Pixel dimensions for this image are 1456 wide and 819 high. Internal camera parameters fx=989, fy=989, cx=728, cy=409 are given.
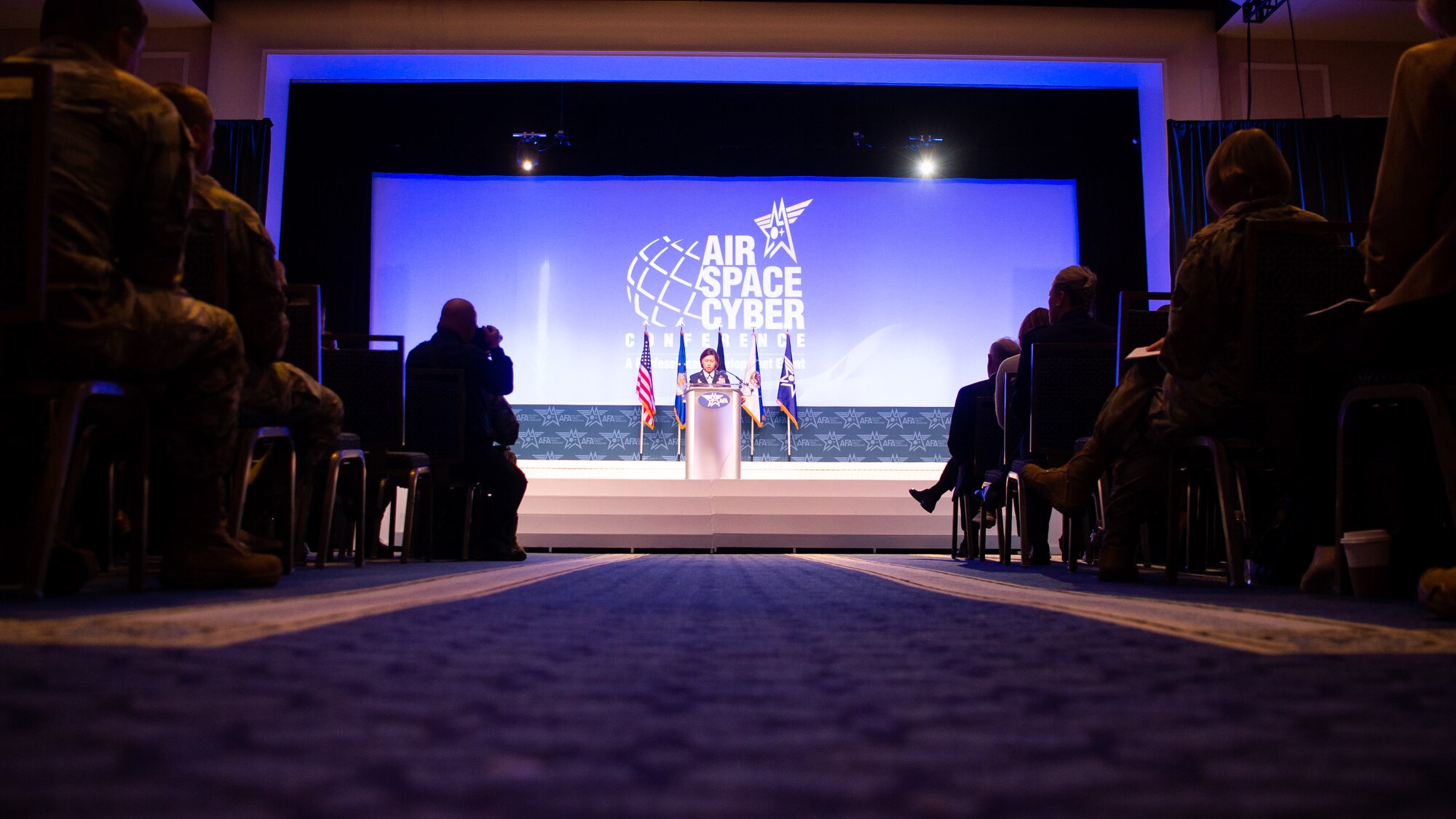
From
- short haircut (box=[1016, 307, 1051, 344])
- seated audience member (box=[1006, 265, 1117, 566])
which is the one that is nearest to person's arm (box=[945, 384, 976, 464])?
short haircut (box=[1016, 307, 1051, 344])

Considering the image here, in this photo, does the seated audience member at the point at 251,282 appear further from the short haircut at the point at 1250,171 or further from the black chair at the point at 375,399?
the short haircut at the point at 1250,171

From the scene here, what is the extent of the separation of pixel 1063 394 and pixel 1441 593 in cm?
198

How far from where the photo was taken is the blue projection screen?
8.05 metres

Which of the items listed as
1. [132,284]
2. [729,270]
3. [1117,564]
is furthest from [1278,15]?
[132,284]

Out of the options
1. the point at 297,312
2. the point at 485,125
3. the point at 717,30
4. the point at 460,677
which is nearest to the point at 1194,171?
the point at 717,30

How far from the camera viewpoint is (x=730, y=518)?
5.79 m

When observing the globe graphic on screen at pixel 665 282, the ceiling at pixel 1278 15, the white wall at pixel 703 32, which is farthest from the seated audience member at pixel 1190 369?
the globe graphic on screen at pixel 665 282

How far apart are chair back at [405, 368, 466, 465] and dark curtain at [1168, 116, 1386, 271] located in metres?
5.17

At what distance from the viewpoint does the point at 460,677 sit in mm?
680

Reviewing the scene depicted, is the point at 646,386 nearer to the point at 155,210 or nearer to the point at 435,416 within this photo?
the point at 435,416

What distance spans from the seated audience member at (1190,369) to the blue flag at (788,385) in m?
5.39

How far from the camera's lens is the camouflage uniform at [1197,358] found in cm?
206

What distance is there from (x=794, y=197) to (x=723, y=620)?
729cm

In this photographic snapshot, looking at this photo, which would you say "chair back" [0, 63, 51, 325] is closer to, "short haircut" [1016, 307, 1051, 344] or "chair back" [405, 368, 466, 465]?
"chair back" [405, 368, 466, 465]
